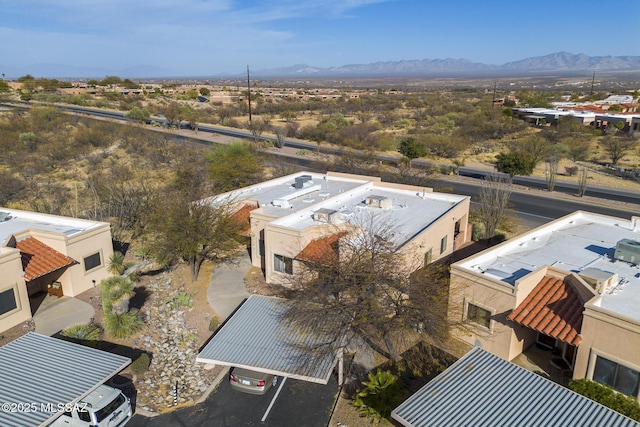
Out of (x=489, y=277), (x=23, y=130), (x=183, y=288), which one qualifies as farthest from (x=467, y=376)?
(x=23, y=130)

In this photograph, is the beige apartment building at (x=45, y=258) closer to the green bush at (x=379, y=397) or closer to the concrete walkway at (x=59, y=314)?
the concrete walkway at (x=59, y=314)

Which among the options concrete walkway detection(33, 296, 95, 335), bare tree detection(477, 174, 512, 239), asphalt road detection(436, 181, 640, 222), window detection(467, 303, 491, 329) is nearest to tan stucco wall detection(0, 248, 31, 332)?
concrete walkway detection(33, 296, 95, 335)

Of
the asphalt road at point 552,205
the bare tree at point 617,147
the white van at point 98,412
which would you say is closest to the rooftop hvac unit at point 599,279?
the white van at point 98,412

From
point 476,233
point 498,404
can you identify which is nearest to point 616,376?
point 498,404

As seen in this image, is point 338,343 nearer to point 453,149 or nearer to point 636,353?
point 636,353

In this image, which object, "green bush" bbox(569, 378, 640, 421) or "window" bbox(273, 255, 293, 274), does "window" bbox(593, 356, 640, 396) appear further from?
"window" bbox(273, 255, 293, 274)

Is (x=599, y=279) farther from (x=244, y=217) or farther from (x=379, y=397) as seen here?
(x=244, y=217)

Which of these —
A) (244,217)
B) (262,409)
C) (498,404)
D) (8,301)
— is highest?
(244,217)
